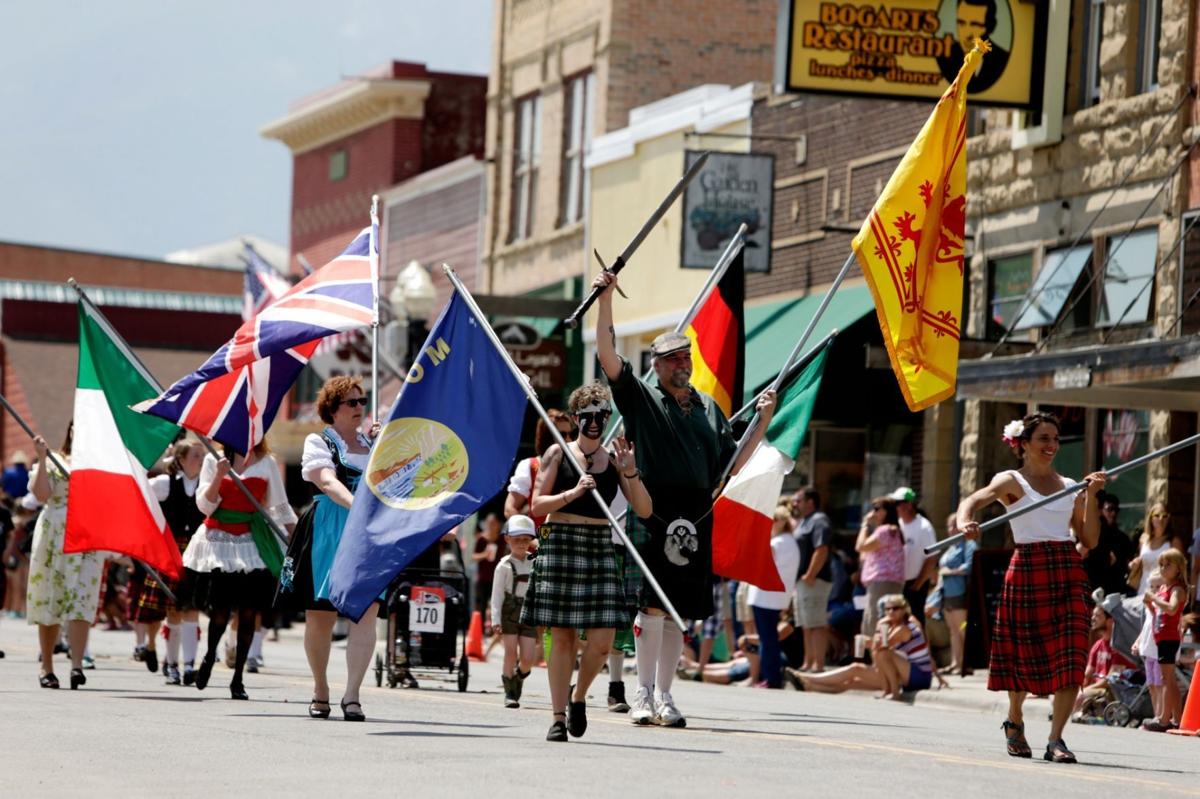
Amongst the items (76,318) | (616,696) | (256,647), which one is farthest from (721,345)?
(76,318)

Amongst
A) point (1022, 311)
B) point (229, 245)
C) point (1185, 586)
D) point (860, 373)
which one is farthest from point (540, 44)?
point (229, 245)

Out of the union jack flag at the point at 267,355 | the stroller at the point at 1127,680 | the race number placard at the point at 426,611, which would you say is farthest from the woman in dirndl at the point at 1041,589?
the race number placard at the point at 426,611

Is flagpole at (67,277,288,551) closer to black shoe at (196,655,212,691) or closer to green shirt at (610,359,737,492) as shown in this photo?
black shoe at (196,655,212,691)

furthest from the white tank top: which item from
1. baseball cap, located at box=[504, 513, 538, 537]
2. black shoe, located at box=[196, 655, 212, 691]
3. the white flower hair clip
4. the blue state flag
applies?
black shoe, located at box=[196, 655, 212, 691]

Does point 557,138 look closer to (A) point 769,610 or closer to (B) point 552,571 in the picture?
(A) point 769,610

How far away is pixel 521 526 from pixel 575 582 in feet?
16.9

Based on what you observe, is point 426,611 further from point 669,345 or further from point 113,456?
point 669,345

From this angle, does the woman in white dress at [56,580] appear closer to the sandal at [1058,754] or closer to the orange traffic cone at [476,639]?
the sandal at [1058,754]

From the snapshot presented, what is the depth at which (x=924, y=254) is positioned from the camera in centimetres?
1476

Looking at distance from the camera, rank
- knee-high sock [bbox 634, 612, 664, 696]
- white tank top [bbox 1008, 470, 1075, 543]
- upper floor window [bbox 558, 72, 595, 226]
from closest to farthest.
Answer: white tank top [bbox 1008, 470, 1075, 543], knee-high sock [bbox 634, 612, 664, 696], upper floor window [bbox 558, 72, 595, 226]

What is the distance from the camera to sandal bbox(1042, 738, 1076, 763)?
12.0 metres

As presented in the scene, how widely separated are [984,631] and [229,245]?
62.7 m

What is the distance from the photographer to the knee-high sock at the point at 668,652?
13.1 m

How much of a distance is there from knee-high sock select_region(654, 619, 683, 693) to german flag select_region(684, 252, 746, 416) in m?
3.22
